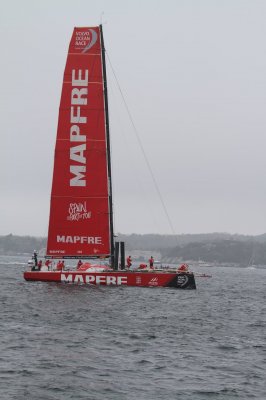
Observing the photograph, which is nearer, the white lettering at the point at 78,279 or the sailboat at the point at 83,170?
the white lettering at the point at 78,279

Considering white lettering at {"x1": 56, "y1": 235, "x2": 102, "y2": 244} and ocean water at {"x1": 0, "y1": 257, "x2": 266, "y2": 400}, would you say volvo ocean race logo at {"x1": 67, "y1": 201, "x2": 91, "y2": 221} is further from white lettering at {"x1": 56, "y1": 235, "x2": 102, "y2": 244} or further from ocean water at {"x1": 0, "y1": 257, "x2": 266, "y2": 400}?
ocean water at {"x1": 0, "y1": 257, "x2": 266, "y2": 400}

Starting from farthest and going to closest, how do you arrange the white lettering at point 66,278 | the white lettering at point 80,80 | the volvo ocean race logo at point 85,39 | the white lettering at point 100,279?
the volvo ocean race logo at point 85,39 < the white lettering at point 80,80 < the white lettering at point 66,278 < the white lettering at point 100,279

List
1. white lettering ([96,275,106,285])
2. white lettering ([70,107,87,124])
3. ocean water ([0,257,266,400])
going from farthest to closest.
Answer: white lettering ([70,107,87,124]) < white lettering ([96,275,106,285]) < ocean water ([0,257,266,400])

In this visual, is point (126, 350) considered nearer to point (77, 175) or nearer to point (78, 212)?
point (78, 212)

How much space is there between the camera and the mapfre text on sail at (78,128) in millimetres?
39781

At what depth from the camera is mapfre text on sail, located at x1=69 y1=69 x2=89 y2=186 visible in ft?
131

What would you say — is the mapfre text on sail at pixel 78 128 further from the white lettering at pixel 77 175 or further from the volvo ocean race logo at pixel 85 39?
the volvo ocean race logo at pixel 85 39

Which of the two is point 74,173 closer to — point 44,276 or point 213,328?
point 44,276

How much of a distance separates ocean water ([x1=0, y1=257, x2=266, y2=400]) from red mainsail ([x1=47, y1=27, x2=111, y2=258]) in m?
8.08

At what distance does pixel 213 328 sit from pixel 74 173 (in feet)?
57.4

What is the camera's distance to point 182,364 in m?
17.8

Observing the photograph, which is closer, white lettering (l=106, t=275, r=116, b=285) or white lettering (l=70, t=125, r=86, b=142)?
white lettering (l=106, t=275, r=116, b=285)

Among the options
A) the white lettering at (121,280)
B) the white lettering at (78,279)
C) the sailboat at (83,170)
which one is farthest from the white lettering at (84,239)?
the white lettering at (121,280)

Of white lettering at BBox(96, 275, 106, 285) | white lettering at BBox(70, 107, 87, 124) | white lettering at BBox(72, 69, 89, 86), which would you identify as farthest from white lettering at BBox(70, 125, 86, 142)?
white lettering at BBox(96, 275, 106, 285)
